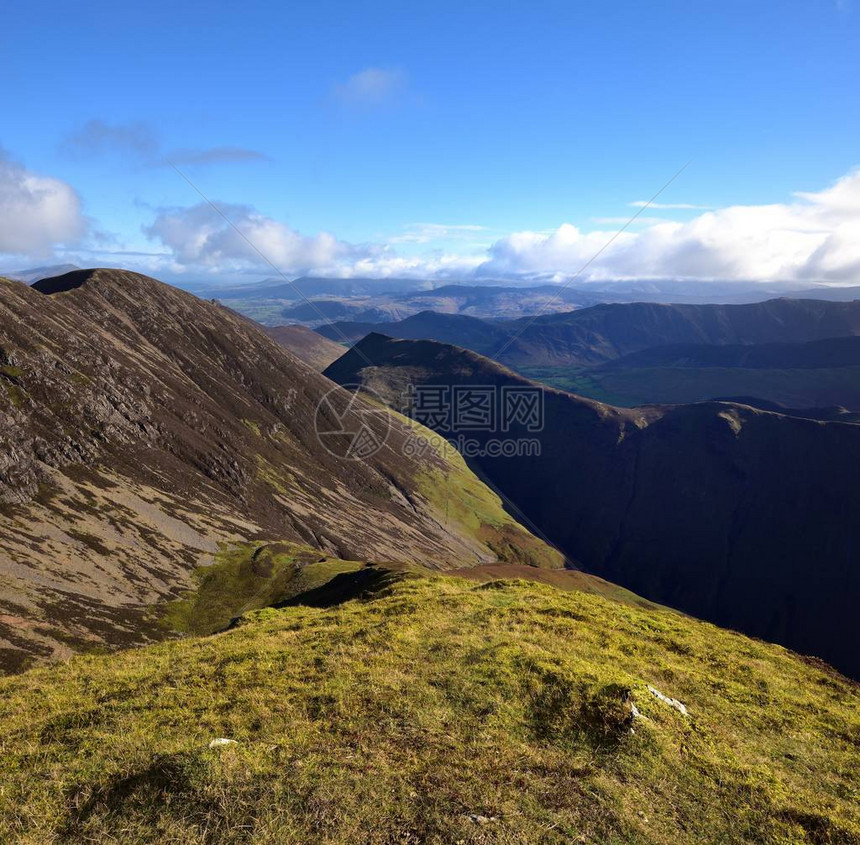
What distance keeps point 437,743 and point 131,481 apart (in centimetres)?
12823

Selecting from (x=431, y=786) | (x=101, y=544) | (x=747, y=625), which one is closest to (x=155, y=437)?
(x=101, y=544)

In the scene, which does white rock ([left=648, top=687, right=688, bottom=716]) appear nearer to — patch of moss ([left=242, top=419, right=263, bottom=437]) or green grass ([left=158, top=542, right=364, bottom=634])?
green grass ([left=158, top=542, right=364, bottom=634])

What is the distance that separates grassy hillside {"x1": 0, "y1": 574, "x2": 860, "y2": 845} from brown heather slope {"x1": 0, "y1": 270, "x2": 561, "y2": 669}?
59.7m

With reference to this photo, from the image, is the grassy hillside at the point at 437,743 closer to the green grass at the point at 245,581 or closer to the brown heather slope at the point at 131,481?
the brown heather slope at the point at 131,481

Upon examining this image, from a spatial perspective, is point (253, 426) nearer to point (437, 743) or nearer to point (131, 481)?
point (131, 481)

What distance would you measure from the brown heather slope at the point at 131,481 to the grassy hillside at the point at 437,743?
2351 inches

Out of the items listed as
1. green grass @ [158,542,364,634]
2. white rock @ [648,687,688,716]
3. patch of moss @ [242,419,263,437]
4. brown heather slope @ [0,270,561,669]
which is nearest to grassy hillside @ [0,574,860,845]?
white rock @ [648,687,688,716]

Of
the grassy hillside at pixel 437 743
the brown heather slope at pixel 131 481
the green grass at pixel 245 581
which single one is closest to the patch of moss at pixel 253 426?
the brown heather slope at pixel 131 481

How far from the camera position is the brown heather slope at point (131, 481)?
87188 millimetres

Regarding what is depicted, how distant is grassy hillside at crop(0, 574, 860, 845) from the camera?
14.4m

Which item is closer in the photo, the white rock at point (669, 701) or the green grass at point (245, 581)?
the white rock at point (669, 701)

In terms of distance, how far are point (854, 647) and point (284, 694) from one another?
9100 inches

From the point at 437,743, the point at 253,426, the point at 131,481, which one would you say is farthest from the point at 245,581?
→ the point at 437,743

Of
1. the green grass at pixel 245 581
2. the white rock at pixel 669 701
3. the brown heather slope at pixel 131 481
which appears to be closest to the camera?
the white rock at pixel 669 701
